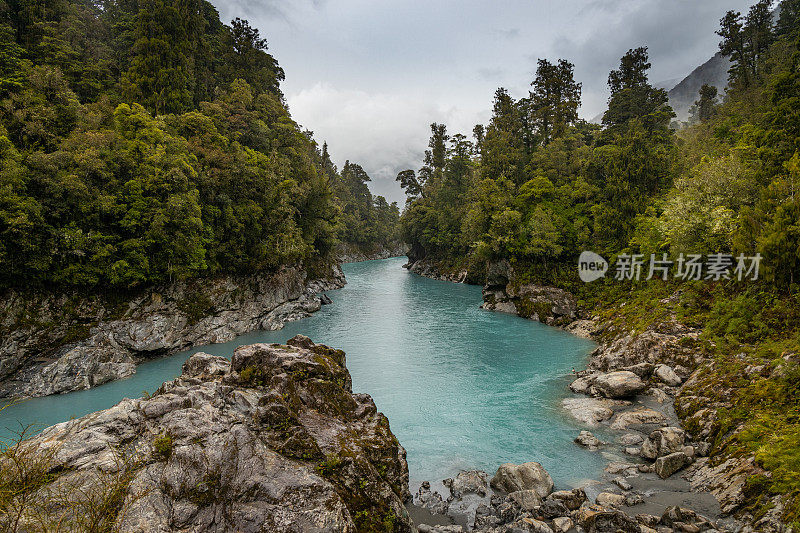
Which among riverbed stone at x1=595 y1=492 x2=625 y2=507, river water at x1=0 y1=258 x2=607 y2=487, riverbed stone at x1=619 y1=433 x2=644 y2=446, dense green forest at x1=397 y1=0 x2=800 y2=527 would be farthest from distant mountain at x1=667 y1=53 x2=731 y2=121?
riverbed stone at x1=595 y1=492 x2=625 y2=507

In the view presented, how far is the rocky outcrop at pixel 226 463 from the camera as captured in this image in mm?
5531

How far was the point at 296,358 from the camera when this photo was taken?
31.5 ft

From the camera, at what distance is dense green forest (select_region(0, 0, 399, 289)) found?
61.1ft

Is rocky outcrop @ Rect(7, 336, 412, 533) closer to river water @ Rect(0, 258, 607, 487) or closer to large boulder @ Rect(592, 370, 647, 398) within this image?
river water @ Rect(0, 258, 607, 487)

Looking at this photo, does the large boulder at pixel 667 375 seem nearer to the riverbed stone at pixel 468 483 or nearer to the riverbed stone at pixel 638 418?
the riverbed stone at pixel 638 418

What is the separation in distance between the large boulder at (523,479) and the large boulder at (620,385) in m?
6.96

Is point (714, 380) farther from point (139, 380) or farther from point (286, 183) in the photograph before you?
point (286, 183)

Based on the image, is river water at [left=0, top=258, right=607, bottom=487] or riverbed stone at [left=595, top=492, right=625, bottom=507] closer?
riverbed stone at [left=595, top=492, right=625, bottom=507]

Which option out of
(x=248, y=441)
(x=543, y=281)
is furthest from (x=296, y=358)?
(x=543, y=281)

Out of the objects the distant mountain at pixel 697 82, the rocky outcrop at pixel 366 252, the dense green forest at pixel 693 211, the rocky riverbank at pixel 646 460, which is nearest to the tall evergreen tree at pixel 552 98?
the dense green forest at pixel 693 211

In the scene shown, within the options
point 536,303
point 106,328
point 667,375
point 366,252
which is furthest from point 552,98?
point 366,252

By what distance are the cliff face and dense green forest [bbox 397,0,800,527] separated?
25030mm

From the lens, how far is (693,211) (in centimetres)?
1950

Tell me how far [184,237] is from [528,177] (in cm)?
3721
